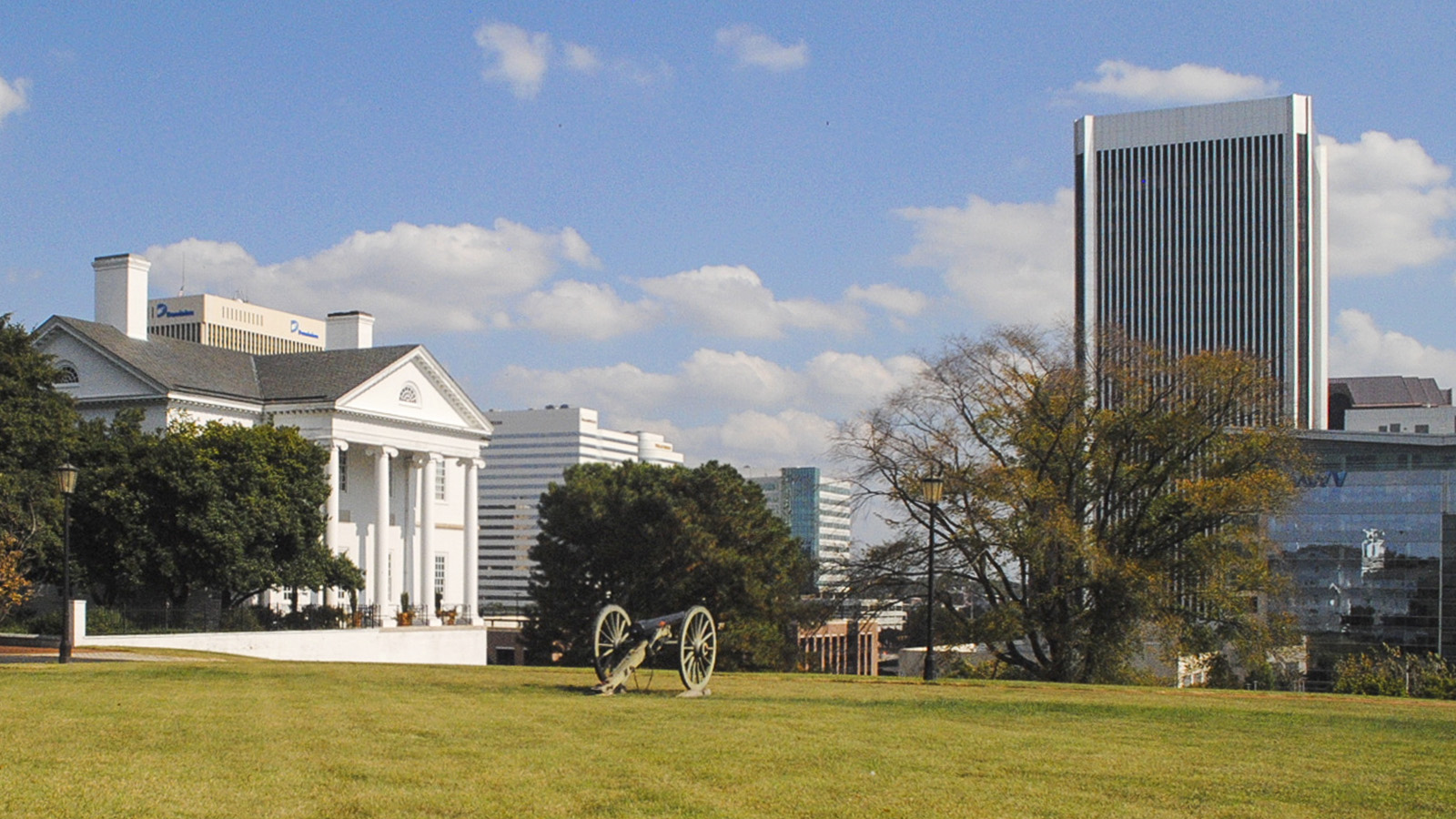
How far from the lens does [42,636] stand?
4069cm

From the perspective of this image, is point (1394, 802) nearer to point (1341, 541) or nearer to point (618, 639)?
point (618, 639)

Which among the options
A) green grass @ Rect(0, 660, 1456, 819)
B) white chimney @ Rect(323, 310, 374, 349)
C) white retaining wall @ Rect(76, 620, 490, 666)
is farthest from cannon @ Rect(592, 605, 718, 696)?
white chimney @ Rect(323, 310, 374, 349)

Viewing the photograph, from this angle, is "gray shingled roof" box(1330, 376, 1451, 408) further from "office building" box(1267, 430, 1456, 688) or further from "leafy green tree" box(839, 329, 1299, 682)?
"leafy green tree" box(839, 329, 1299, 682)

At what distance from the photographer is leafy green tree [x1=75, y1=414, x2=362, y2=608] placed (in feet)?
159

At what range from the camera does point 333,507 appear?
57688mm

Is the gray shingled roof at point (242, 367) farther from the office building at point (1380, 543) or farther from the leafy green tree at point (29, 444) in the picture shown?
the office building at point (1380, 543)

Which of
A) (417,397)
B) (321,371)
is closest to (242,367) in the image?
(321,371)

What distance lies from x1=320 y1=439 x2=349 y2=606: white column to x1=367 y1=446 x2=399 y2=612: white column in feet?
5.33

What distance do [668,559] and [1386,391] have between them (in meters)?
146

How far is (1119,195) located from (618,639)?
509ft

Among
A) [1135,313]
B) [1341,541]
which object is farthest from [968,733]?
[1135,313]

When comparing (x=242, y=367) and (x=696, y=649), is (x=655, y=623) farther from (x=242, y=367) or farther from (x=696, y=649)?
(x=242, y=367)

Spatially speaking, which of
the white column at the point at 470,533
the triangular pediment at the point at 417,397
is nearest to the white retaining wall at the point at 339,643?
the white column at the point at 470,533

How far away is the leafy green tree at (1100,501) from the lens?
3912 centimetres
